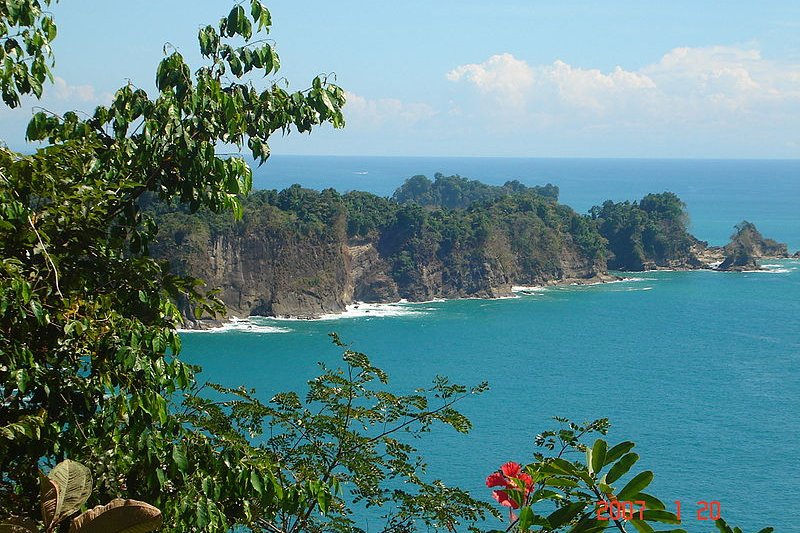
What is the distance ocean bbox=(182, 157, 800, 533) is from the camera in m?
21.4

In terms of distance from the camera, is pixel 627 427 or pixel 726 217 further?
pixel 726 217

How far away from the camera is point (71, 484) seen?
2.66 metres

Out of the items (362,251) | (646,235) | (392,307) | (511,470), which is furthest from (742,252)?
(511,470)

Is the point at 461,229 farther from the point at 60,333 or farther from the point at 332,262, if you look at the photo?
the point at 60,333

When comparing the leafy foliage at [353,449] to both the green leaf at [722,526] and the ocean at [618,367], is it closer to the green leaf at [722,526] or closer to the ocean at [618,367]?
the green leaf at [722,526]

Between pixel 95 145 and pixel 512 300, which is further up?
pixel 95 145

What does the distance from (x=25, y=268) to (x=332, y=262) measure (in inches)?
1533

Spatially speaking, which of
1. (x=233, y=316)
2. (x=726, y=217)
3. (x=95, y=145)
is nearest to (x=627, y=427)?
(x=233, y=316)

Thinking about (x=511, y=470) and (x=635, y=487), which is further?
(x=511, y=470)

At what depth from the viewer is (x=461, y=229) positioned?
4756cm

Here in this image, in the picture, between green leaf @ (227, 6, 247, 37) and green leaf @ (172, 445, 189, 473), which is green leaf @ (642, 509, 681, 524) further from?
green leaf @ (227, 6, 247, 37)

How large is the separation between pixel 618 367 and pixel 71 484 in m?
31.4

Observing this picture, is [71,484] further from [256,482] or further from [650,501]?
[650,501]

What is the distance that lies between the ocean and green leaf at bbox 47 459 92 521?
16.5 meters
